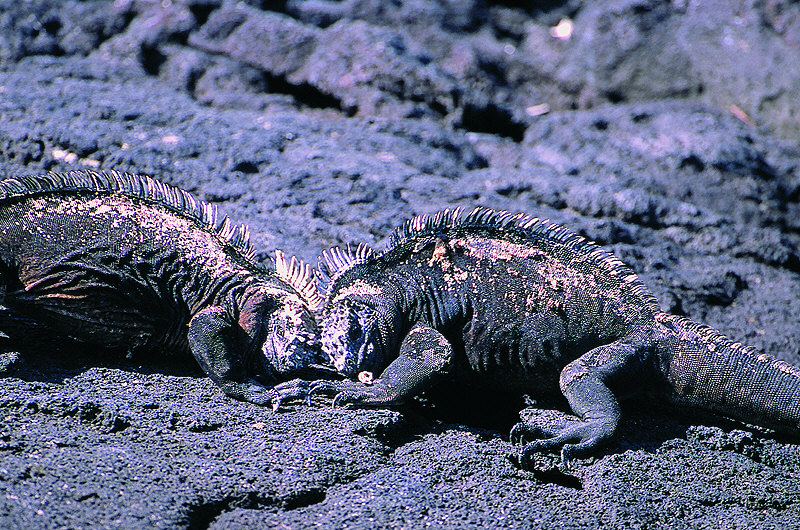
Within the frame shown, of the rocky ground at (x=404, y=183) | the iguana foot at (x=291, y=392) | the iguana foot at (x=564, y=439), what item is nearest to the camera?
the rocky ground at (x=404, y=183)

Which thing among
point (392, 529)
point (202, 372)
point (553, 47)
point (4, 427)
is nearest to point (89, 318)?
point (202, 372)

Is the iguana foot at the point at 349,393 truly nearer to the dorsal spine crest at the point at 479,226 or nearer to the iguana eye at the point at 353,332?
the iguana eye at the point at 353,332

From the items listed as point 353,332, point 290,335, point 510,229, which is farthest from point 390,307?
point 510,229

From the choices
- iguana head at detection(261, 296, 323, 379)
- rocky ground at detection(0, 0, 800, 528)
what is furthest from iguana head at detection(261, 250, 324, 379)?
rocky ground at detection(0, 0, 800, 528)

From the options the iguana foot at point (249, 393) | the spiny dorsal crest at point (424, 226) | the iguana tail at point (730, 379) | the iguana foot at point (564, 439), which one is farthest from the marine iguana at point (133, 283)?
the iguana tail at point (730, 379)

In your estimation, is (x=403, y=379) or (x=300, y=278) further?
(x=300, y=278)

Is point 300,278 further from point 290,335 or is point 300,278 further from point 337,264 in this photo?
point 290,335
